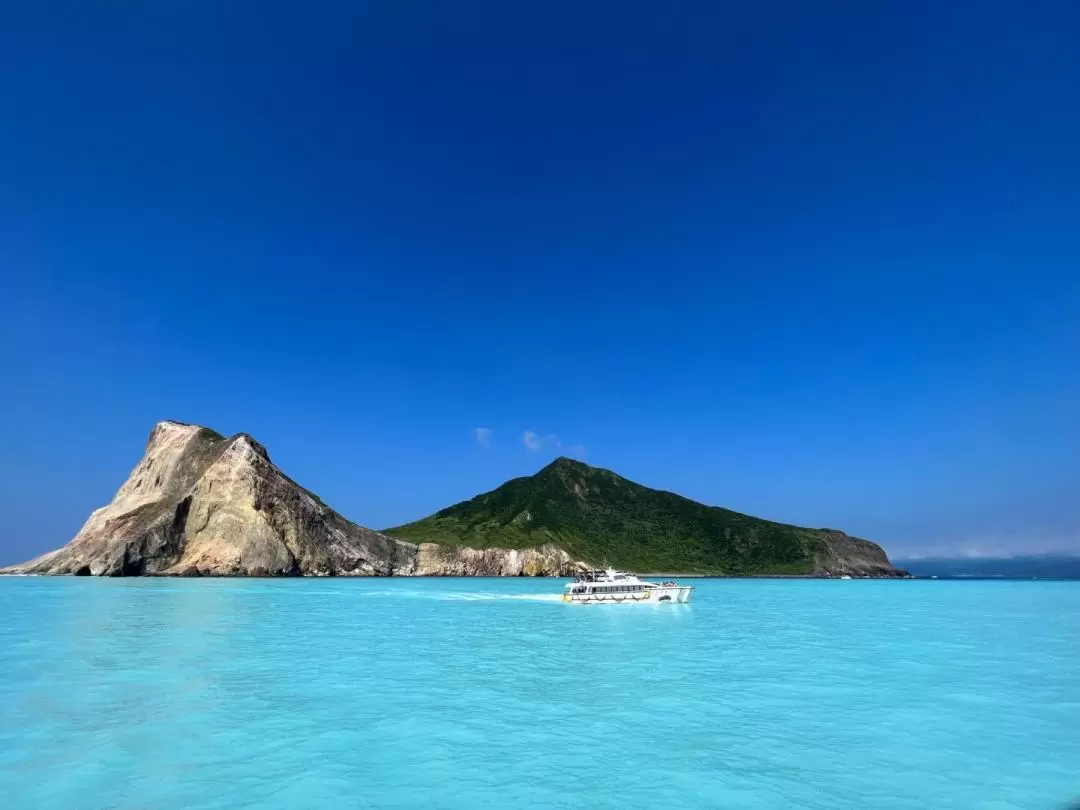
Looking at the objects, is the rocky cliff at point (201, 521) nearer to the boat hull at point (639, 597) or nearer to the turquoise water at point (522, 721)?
the boat hull at point (639, 597)

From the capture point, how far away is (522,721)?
2350 cm

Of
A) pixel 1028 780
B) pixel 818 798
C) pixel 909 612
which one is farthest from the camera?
pixel 909 612

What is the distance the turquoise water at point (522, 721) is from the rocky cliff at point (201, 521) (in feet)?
354

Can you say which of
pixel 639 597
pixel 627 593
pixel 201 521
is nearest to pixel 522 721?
pixel 627 593

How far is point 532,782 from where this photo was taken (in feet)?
56.7

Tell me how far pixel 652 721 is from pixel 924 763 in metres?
9.04

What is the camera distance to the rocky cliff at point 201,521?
146m

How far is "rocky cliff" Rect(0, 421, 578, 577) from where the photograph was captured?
146125 millimetres

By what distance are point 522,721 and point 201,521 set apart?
153m

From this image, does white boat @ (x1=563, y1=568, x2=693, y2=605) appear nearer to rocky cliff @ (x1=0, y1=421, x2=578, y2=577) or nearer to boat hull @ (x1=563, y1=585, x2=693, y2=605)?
boat hull @ (x1=563, y1=585, x2=693, y2=605)

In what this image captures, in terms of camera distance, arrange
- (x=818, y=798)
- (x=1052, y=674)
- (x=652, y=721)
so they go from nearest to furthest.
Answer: (x=818, y=798), (x=652, y=721), (x=1052, y=674)

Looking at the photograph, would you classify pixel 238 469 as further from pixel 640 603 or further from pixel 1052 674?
pixel 1052 674

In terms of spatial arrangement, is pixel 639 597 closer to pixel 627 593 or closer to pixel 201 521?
pixel 627 593

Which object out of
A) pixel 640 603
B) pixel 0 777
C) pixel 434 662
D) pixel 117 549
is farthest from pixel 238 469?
pixel 0 777
